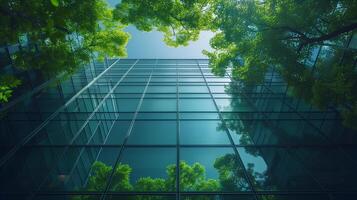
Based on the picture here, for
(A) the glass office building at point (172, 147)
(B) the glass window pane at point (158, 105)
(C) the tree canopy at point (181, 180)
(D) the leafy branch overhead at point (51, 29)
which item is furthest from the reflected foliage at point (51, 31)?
(C) the tree canopy at point (181, 180)

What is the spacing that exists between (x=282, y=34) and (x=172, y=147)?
5322 mm

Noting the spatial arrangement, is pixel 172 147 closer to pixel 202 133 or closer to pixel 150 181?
pixel 202 133

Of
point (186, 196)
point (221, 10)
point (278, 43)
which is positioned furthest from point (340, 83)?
point (186, 196)

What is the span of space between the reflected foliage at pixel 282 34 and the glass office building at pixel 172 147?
4.93 feet

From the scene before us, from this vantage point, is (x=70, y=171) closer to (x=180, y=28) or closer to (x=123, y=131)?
(x=123, y=131)

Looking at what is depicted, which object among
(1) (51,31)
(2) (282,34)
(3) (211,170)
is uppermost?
(1) (51,31)

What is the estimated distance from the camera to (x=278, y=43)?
8945 millimetres

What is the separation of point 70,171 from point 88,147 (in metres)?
1.11

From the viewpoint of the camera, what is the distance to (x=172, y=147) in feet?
27.1

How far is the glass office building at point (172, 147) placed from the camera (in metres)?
6.67

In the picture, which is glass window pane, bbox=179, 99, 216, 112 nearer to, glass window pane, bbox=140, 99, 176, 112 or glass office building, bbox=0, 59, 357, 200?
glass office building, bbox=0, 59, 357, 200

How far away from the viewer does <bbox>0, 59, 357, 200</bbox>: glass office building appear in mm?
6672

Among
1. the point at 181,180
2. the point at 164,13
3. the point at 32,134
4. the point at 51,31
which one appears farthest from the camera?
the point at 164,13

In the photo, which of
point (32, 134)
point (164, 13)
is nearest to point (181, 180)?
point (32, 134)
